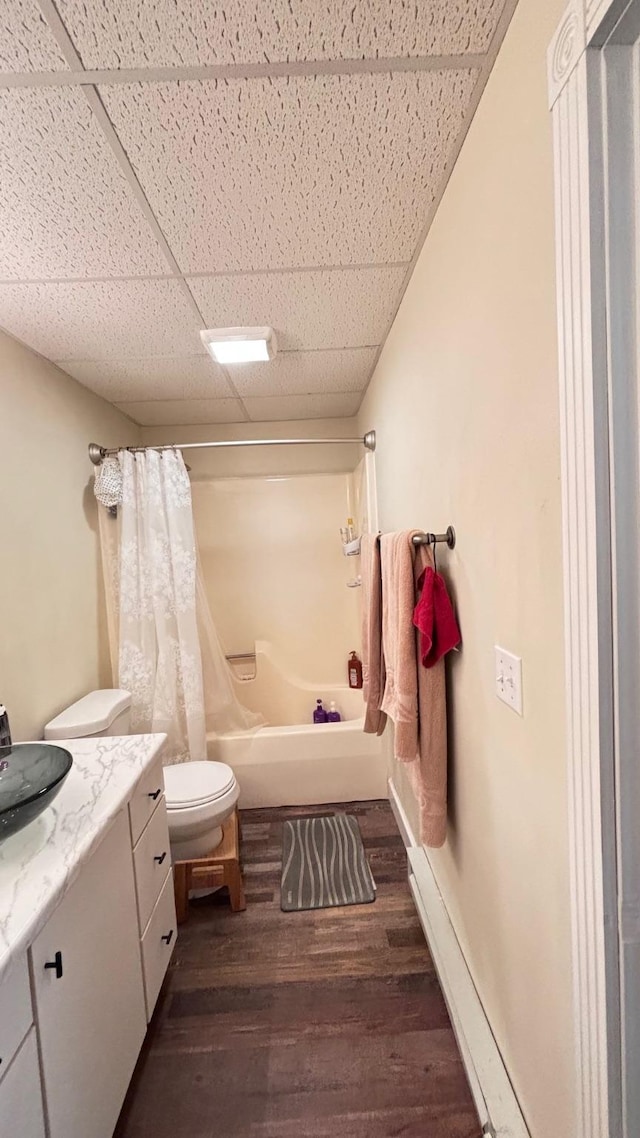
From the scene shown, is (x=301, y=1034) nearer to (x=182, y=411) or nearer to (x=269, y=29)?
(x=269, y=29)

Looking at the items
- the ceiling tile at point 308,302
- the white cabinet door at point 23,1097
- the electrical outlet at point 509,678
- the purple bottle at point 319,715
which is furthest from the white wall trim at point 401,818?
the ceiling tile at point 308,302

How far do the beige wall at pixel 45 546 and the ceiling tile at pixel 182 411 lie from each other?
0.33 meters

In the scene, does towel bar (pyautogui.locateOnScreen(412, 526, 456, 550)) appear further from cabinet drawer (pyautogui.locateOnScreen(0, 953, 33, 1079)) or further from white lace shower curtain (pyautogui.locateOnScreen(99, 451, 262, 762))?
white lace shower curtain (pyautogui.locateOnScreen(99, 451, 262, 762))

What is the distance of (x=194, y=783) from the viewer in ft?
6.05

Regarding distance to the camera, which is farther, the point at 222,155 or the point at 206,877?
the point at 206,877

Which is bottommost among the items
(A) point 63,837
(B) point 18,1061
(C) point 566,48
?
(B) point 18,1061

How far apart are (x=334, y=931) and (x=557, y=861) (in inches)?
50.5

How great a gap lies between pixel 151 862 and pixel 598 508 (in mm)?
1499

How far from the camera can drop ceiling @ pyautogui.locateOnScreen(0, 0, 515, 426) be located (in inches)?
27.3

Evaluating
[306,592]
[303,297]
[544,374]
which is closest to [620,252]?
[544,374]

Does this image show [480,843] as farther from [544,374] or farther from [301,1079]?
[544,374]

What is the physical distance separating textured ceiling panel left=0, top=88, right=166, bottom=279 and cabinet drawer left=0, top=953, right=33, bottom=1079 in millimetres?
1451

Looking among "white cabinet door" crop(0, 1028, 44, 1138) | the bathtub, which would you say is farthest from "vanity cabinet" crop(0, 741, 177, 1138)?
the bathtub

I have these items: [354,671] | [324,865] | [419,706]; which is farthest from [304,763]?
[419,706]
